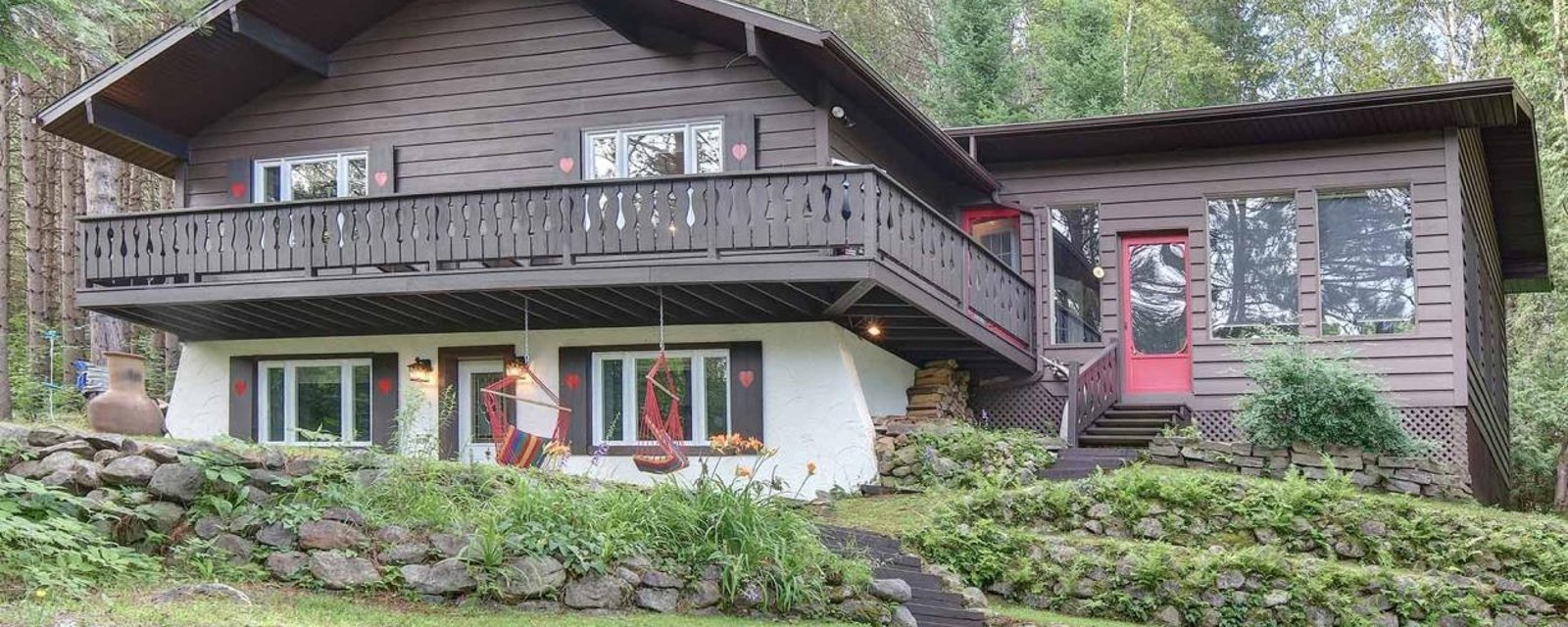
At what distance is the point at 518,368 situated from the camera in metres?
14.5

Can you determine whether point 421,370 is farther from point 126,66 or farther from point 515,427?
point 126,66

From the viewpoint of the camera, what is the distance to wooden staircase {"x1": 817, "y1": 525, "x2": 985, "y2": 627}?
9.98 meters

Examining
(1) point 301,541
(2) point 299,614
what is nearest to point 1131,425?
(1) point 301,541

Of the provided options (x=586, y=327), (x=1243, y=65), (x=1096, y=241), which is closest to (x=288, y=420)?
(x=586, y=327)

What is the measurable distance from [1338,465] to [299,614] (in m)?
10.5

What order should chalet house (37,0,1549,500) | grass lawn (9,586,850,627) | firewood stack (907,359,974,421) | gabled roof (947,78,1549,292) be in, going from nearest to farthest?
grass lawn (9,586,850,627), chalet house (37,0,1549,500), gabled roof (947,78,1549,292), firewood stack (907,359,974,421)

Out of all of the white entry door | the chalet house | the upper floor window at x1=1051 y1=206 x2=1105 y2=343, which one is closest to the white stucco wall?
the chalet house

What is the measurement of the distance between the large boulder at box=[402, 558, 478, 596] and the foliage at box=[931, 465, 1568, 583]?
14.9ft

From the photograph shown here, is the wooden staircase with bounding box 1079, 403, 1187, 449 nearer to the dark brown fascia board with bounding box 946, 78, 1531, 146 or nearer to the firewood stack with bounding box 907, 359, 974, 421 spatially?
the firewood stack with bounding box 907, 359, 974, 421

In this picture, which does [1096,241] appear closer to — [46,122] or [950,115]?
[950,115]

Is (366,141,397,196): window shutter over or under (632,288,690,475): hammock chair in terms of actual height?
over

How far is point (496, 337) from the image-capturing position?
15.1m

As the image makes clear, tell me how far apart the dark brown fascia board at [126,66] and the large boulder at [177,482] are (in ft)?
24.0

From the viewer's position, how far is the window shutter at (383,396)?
50.1 ft
